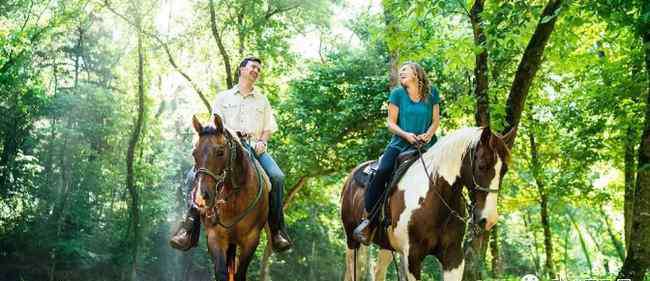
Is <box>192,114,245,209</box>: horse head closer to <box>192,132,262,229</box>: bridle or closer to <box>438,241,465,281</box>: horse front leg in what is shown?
<box>192,132,262,229</box>: bridle

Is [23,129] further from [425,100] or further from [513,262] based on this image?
[513,262]

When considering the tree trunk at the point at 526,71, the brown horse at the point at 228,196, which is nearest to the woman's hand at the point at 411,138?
the brown horse at the point at 228,196

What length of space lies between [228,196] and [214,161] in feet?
2.98

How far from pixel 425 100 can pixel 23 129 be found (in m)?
30.2

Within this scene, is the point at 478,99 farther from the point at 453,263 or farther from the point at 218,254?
the point at 218,254

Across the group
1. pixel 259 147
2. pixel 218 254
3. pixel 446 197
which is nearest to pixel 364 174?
pixel 259 147

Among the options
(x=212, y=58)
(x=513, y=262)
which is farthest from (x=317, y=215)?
(x=212, y=58)

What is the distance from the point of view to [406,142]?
6977mm

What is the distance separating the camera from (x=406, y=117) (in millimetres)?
6887

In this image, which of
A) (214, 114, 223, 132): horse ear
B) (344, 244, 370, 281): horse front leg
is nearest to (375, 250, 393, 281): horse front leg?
(344, 244, 370, 281): horse front leg

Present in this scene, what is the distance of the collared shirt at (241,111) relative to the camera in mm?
7328

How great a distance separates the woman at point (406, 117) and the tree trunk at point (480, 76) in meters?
2.42

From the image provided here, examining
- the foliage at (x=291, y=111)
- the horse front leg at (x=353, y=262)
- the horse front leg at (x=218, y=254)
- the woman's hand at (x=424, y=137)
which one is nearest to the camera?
the horse front leg at (x=218, y=254)

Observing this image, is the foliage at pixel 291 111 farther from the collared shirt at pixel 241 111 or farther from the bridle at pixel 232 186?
the bridle at pixel 232 186
